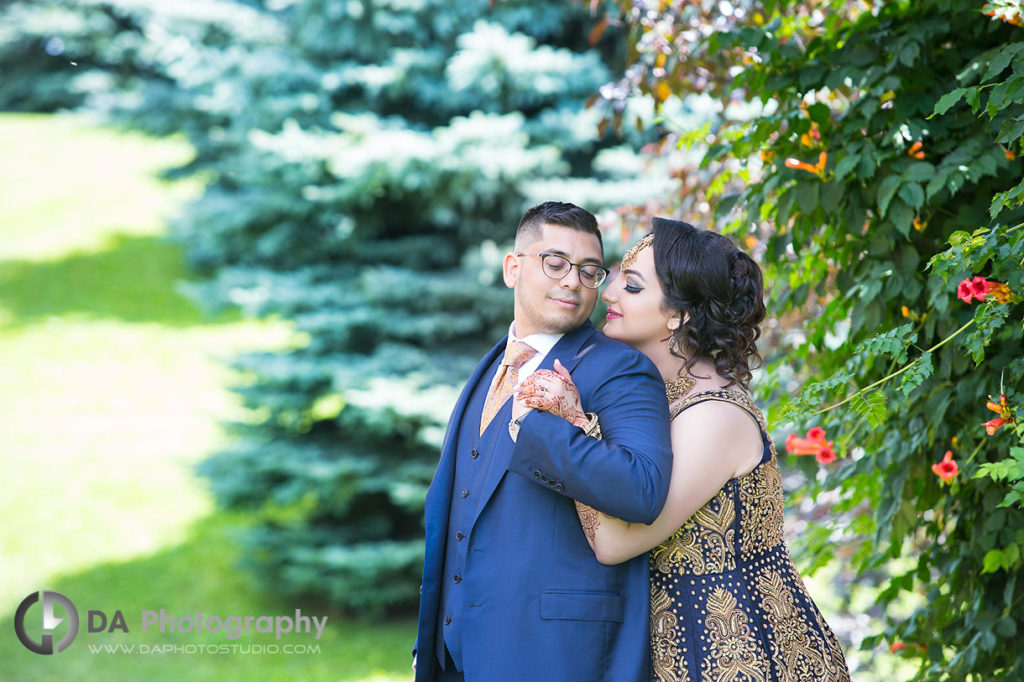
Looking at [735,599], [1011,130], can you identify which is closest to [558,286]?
[735,599]

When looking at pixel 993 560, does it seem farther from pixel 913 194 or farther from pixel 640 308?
pixel 640 308

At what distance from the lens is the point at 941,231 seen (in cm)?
273

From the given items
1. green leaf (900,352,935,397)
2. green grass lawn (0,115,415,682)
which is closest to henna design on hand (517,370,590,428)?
green leaf (900,352,935,397)

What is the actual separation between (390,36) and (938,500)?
602cm

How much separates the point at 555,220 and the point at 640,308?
304mm

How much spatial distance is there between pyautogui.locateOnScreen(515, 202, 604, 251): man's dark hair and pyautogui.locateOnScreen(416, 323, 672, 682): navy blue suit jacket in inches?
12.8

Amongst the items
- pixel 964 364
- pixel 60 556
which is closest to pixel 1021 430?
pixel 964 364

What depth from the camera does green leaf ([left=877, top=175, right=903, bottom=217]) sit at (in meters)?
2.48

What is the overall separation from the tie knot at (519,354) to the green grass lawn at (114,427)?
16.7 feet

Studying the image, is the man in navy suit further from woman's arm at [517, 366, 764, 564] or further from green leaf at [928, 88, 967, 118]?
green leaf at [928, 88, 967, 118]

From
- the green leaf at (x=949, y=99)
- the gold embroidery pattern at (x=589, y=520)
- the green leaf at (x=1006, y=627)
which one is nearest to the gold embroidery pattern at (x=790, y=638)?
the gold embroidery pattern at (x=589, y=520)

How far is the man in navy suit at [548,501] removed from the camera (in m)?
2.00

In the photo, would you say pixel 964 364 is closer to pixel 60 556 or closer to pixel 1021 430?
pixel 1021 430

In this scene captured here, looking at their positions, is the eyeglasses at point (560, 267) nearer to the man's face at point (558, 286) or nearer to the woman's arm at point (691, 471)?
the man's face at point (558, 286)
